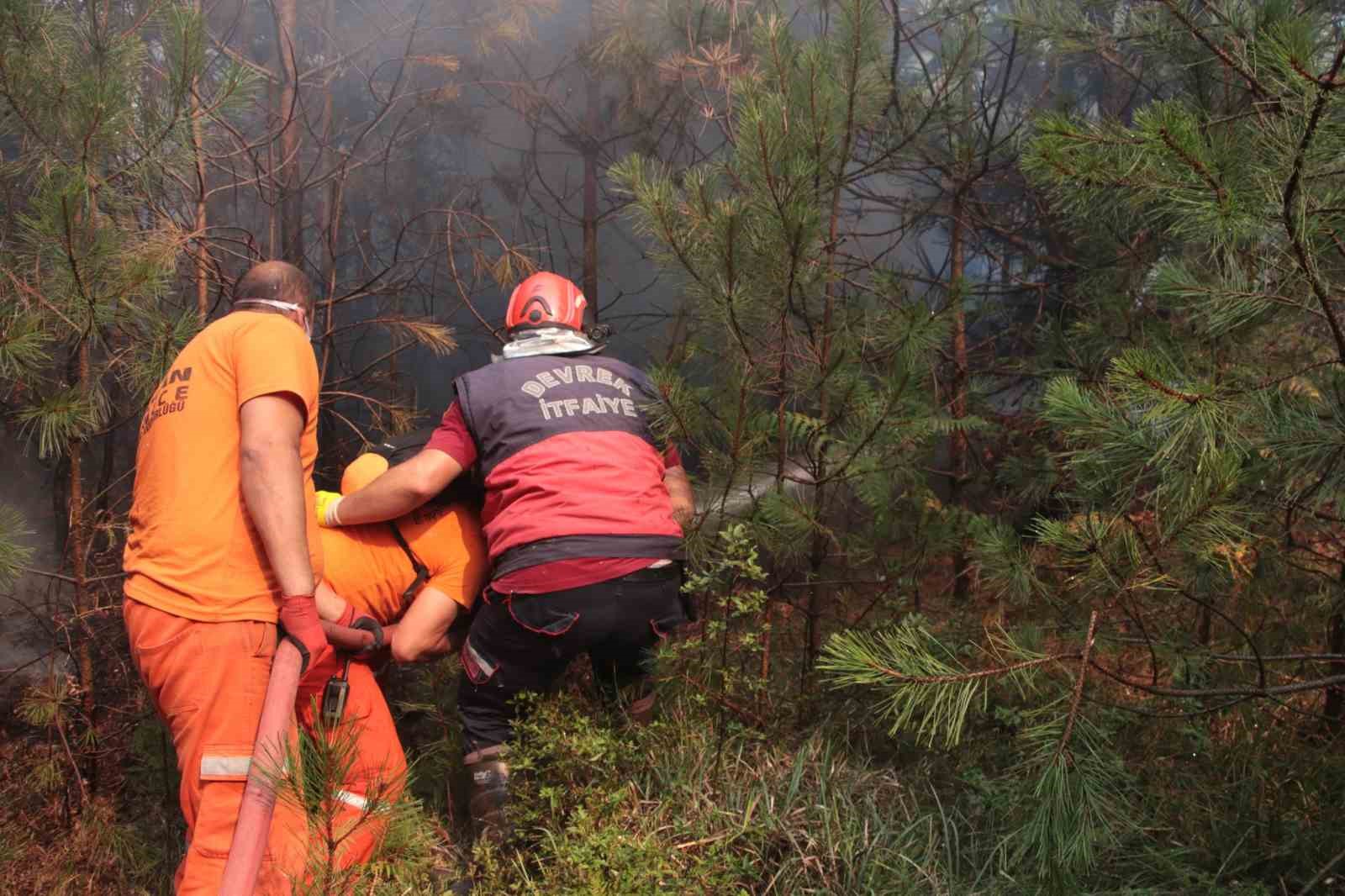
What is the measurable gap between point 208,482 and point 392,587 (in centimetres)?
79

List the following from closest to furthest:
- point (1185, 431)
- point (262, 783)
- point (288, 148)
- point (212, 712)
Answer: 1. point (1185, 431)
2. point (262, 783)
3. point (212, 712)
4. point (288, 148)

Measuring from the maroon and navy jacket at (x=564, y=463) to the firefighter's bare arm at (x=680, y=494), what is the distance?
0.26ft

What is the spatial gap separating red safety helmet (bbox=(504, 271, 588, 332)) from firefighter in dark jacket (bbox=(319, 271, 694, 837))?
126 millimetres

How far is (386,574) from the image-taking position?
3359 millimetres

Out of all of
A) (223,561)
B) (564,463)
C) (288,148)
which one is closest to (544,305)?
(564,463)

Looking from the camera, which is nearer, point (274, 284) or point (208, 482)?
point (208, 482)

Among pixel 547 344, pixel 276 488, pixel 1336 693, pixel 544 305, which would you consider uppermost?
pixel 544 305

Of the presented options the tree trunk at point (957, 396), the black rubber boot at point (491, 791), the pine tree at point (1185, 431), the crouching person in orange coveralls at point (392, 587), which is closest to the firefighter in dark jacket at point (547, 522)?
the black rubber boot at point (491, 791)

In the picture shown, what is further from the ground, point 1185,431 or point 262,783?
point 1185,431

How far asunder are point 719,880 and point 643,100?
382cm

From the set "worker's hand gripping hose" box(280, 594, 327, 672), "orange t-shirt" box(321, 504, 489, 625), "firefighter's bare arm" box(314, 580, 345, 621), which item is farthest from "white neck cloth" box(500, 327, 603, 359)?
"worker's hand gripping hose" box(280, 594, 327, 672)

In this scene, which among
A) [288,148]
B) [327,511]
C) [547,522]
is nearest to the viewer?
[547,522]

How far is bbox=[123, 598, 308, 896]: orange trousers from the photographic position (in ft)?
8.62

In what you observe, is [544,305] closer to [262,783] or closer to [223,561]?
[223,561]
